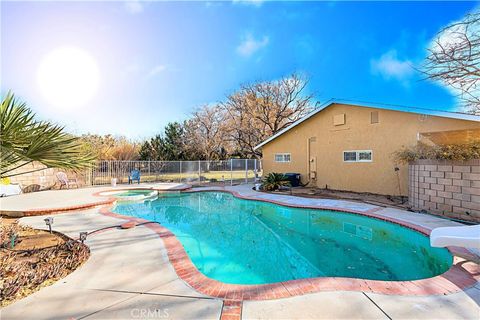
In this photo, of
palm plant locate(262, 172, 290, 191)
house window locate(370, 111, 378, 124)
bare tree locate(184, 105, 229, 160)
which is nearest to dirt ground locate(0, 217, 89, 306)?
palm plant locate(262, 172, 290, 191)

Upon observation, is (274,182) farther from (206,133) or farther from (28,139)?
(206,133)

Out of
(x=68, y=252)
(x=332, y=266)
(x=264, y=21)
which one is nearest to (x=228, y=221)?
(x=332, y=266)

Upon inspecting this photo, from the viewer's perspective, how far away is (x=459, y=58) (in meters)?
6.88

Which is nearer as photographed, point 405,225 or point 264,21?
point 405,225

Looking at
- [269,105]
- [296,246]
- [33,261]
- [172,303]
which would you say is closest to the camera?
[172,303]

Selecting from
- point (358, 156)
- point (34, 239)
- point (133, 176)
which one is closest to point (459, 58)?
point (358, 156)

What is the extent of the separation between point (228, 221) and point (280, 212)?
2147 mm

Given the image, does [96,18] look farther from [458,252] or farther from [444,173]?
[444,173]

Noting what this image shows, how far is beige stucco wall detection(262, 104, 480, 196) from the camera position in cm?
1020

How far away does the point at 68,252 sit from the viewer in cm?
430

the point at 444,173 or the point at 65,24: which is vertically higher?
the point at 65,24

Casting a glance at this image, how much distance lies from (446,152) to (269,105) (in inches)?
680

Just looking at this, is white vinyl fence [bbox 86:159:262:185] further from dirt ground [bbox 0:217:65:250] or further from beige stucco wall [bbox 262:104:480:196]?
dirt ground [bbox 0:217:65:250]

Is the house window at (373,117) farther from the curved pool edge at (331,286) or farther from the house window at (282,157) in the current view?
the curved pool edge at (331,286)
